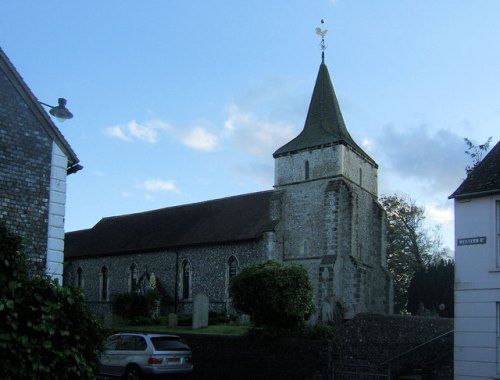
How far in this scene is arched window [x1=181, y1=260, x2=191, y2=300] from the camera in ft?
131

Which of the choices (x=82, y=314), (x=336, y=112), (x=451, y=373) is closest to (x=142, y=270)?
(x=336, y=112)

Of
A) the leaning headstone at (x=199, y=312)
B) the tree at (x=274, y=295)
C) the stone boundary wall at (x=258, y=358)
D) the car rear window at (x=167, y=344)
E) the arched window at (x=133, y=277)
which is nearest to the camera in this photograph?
the car rear window at (x=167, y=344)

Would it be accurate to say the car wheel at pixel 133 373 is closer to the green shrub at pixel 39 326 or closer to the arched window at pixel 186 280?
the green shrub at pixel 39 326

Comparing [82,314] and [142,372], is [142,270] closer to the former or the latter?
[142,372]

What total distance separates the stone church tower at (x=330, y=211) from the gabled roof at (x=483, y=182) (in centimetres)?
1618

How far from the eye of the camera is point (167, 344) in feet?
62.4

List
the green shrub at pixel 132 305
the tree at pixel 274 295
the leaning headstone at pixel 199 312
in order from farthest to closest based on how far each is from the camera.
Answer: the green shrub at pixel 132 305 → the leaning headstone at pixel 199 312 → the tree at pixel 274 295

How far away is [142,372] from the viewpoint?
719 inches

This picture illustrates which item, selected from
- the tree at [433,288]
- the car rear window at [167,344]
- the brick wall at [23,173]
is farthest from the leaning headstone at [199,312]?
the tree at [433,288]

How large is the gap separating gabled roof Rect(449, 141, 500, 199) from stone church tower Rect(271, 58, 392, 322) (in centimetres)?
1618

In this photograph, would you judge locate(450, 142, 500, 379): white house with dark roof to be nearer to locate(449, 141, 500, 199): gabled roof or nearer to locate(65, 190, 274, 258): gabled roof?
locate(449, 141, 500, 199): gabled roof

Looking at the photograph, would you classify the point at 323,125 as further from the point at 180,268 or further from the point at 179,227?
the point at 180,268

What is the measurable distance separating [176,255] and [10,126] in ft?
85.4

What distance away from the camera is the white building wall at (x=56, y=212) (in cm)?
1582
